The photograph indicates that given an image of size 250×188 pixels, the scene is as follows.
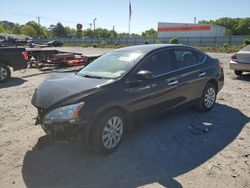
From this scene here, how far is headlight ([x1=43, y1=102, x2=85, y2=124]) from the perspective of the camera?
3.83 meters

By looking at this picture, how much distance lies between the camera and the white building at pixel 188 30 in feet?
193

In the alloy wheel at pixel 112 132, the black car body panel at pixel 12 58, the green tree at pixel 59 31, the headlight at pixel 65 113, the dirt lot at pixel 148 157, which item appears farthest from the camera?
the green tree at pixel 59 31

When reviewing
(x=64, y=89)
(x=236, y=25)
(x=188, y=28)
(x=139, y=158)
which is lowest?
(x=139, y=158)

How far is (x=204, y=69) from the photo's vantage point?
20.3 feet

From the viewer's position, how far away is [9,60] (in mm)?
10750

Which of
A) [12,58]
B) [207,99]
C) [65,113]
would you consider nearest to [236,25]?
[12,58]

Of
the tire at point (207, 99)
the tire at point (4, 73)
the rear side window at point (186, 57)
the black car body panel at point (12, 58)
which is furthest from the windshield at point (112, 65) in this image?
the black car body panel at point (12, 58)

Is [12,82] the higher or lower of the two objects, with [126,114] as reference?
lower

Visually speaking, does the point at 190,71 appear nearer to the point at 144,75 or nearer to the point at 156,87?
the point at 156,87

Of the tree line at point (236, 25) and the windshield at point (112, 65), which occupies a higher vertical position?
the tree line at point (236, 25)

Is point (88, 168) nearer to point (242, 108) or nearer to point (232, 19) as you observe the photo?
point (242, 108)

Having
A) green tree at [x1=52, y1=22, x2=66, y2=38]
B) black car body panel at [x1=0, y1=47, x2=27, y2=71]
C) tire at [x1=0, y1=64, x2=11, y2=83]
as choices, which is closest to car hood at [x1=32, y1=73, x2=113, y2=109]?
tire at [x1=0, y1=64, x2=11, y2=83]

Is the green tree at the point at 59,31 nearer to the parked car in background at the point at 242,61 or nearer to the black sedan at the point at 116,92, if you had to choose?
the parked car in background at the point at 242,61

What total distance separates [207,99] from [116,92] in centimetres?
291
